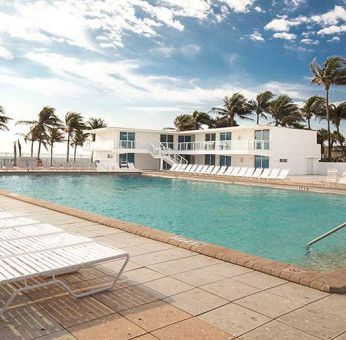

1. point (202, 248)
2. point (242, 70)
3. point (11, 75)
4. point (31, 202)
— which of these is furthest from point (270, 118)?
point (202, 248)

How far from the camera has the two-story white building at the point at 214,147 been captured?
29984mm

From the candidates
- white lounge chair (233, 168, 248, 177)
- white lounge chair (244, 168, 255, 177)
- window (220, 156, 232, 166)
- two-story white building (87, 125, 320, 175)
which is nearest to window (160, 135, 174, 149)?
two-story white building (87, 125, 320, 175)

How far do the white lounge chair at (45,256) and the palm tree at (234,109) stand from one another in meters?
42.4

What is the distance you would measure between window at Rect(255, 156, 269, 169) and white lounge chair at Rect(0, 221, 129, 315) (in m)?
27.0

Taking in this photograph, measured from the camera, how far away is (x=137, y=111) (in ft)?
149

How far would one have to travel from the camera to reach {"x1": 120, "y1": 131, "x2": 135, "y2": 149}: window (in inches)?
1405

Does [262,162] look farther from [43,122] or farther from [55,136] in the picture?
[55,136]

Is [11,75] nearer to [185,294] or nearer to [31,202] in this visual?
[31,202]

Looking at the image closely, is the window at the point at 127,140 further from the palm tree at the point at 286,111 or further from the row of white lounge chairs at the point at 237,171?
the palm tree at the point at 286,111

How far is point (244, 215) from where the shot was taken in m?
12.4

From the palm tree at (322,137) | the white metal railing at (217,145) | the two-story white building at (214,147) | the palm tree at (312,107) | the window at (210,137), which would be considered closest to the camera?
the two-story white building at (214,147)

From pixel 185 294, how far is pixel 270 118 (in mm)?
45707

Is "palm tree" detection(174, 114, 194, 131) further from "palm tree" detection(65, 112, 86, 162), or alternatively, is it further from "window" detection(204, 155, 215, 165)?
"palm tree" detection(65, 112, 86, 162)

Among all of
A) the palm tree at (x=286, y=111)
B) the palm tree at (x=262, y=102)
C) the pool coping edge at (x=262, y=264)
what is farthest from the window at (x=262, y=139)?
the pool coping edge at (x=262, y=264)
